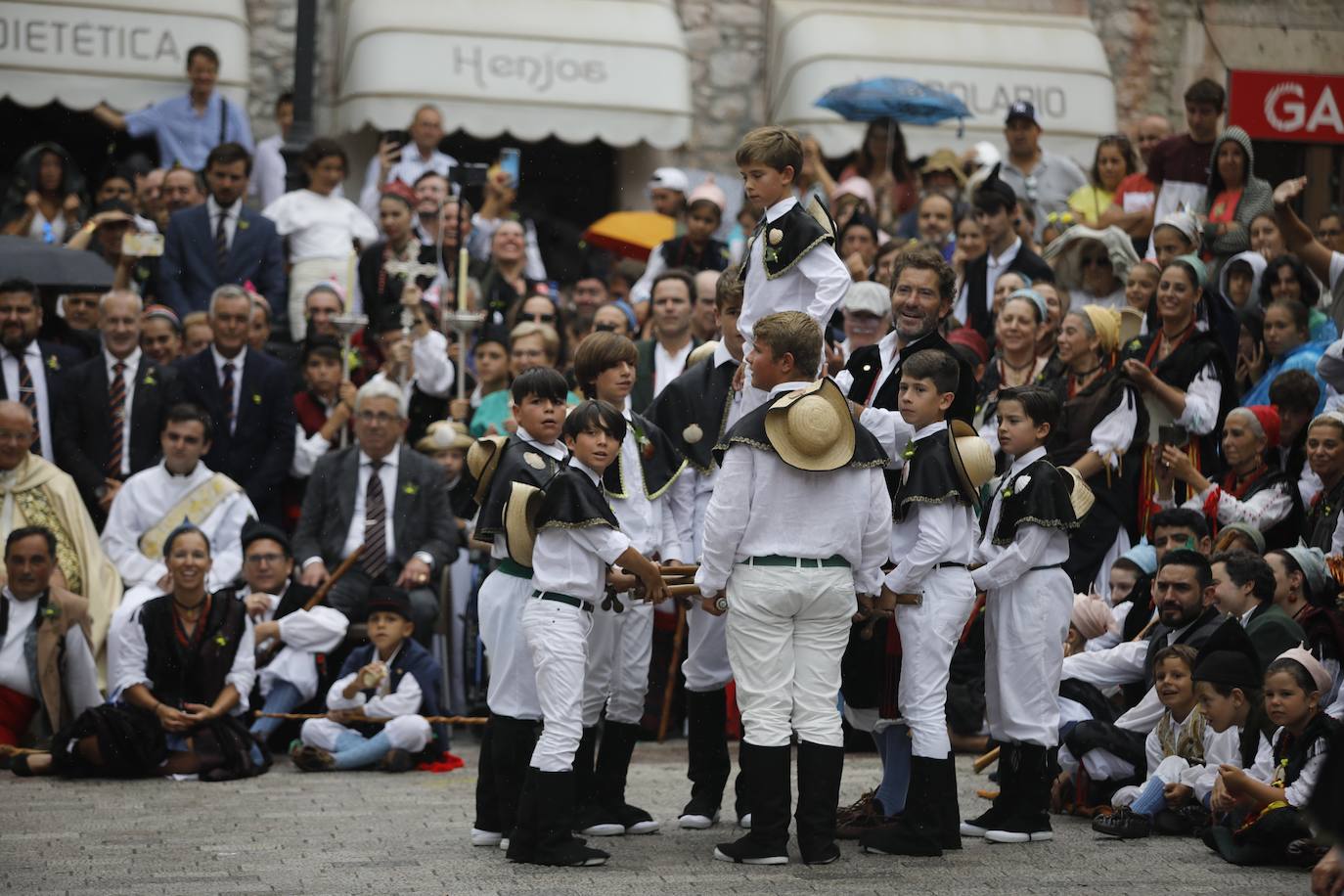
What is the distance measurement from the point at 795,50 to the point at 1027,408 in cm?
1073

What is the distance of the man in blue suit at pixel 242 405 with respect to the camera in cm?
1142

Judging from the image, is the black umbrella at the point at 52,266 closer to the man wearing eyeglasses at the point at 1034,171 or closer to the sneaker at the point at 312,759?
the sneaker at the point at 312,759

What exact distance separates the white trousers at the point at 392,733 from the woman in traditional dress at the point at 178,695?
9.8 inches

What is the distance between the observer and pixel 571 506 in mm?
6887

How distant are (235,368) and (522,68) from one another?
6.18 meters

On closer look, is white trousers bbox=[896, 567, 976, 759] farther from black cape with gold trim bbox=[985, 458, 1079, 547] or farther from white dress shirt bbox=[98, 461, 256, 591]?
white dress shirt bbox=[98, 461, 256, 591]

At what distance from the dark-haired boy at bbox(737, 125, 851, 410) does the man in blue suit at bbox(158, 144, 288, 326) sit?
613 cm

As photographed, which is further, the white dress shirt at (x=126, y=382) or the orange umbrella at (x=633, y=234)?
the orange umbrella at (x=633, y=234)

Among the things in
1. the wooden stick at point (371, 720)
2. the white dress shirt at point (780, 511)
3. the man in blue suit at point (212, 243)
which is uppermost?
the man in blue suit at point (212, 243)

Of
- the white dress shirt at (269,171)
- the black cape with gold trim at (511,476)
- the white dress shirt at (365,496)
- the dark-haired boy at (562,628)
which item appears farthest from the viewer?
the white dress shirt at (269,171)

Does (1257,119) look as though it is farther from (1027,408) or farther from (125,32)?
(1027,408)

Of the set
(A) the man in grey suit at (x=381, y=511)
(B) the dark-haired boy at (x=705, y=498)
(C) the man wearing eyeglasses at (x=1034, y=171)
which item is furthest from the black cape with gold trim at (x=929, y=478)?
(C) the man wearing eyeglasses at (x=1034, y=171)

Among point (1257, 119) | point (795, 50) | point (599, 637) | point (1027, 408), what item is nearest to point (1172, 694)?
point (1027, 408)

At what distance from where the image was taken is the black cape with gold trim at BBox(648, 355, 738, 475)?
792 cm
